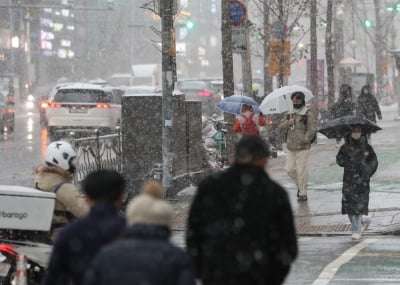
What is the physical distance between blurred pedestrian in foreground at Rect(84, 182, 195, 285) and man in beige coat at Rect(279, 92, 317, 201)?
12.3m

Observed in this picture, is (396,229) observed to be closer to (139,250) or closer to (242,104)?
(242,104)

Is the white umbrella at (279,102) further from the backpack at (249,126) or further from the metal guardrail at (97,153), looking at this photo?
the metal guardrail at (97,153)

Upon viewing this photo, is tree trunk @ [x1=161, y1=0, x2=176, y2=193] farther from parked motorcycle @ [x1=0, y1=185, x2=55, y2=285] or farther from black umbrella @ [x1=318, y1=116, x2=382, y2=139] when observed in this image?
parked motorcycle @ [x1=0, y1=185, x2=55, y2=285]

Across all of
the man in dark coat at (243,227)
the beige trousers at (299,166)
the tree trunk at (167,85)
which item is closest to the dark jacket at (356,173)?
the beige trousers at (299,166)

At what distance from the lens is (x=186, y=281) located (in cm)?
543

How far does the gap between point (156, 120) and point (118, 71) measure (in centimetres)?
10064

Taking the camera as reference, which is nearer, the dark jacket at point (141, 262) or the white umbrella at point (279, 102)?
the dark jacket at point (141, 262)

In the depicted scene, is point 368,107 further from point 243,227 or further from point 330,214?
point 243,227

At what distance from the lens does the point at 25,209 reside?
28.6 feet

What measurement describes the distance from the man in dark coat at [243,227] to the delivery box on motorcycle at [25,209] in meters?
2.31

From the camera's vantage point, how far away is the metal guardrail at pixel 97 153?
1967 centimetres

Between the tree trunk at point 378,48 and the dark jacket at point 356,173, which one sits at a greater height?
the tree trunk at point 378,48

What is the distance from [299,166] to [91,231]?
12.3 m

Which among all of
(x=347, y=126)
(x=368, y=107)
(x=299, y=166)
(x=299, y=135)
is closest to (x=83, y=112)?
(x=368, y=107)
